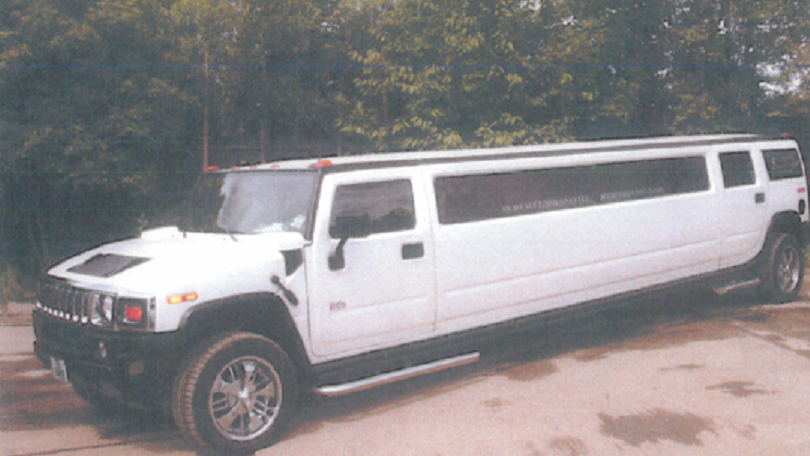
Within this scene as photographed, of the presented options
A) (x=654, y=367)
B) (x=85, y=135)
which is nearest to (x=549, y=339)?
(x=654, y=367)

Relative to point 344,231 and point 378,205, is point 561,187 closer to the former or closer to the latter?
point 378,205

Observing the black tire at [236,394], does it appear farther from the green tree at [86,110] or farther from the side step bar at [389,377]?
the green tree at [86,110]

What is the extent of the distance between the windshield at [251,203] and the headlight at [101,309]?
3.79ft

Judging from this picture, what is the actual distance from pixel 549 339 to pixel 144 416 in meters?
4.14

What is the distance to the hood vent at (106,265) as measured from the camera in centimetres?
462

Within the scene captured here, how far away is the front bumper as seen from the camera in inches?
169

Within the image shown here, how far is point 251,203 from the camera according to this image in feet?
17.8

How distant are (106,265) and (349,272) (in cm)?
166

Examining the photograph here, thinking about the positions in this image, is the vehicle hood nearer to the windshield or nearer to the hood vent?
the hood vent

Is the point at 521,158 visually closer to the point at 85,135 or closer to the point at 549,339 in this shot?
the point at 549,339

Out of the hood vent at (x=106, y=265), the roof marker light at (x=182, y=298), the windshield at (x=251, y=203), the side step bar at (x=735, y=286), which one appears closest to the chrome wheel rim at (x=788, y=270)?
the side step bar at (x=735, y=286)

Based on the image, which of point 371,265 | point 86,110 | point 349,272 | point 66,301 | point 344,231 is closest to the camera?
point 66,301

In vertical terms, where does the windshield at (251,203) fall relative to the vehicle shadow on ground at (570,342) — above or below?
above

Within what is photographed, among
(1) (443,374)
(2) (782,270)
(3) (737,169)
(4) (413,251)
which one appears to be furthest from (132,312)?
(2) (782,270)
